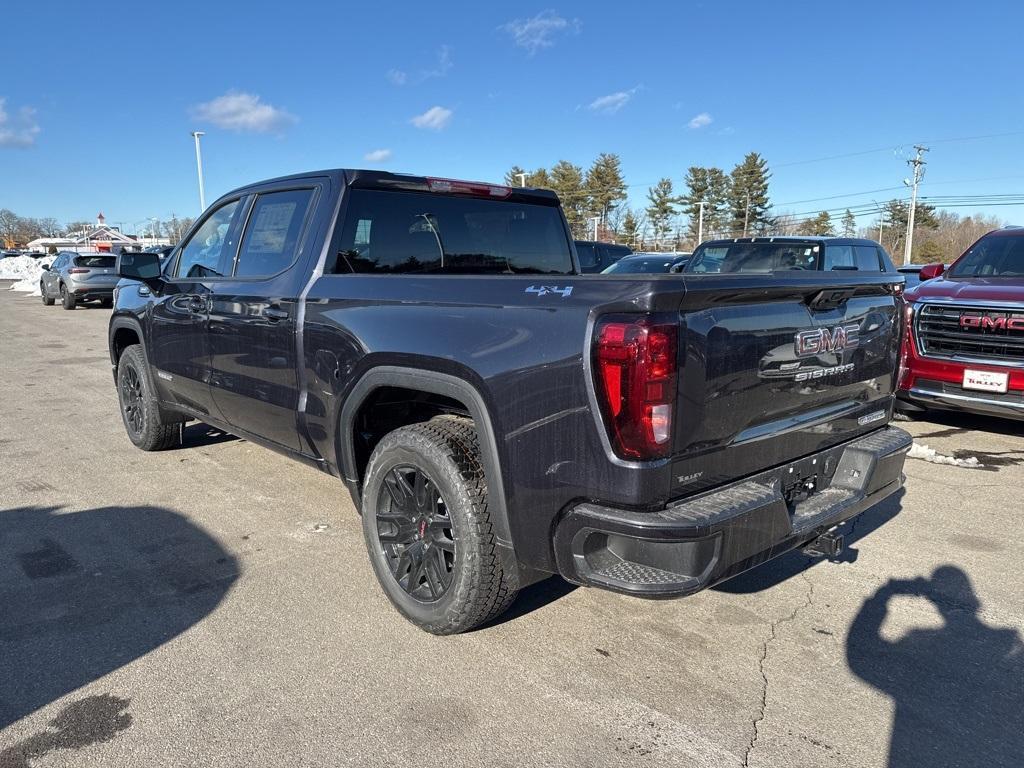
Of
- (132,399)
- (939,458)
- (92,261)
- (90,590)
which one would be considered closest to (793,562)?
(939,458)

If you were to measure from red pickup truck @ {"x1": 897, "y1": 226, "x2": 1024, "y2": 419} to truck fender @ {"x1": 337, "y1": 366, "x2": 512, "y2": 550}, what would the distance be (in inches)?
187

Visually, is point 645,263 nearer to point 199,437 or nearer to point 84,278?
point 199,437

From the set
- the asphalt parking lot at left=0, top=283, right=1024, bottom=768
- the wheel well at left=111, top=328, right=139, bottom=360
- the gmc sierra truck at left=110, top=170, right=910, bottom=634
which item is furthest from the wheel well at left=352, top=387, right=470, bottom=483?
the wheel well at left=111, top=328, right=139, bottom=360

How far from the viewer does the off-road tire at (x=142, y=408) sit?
5422 millimetres

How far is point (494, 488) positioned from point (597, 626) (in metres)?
0.95

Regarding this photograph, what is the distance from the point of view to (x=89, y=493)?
15.6 feet

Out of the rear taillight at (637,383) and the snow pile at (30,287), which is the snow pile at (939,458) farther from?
the snow pile at (30,287)

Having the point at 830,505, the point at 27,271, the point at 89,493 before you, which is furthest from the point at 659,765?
the point at 27,271

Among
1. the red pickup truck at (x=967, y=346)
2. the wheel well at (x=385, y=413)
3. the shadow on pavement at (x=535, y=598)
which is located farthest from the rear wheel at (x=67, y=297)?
the red pickup truck at (x=967, y=346)

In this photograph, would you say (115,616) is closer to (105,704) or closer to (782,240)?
(105,704)

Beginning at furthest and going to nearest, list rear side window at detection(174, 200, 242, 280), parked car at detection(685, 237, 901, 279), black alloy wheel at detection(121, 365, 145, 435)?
parked car at detection(685, 237, 901, 279)
black alloy wheel at detection(121, 365, 145, 435)
rear side window at detection(174, 200, 242, 280)

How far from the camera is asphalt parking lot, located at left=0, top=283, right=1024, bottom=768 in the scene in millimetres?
2352

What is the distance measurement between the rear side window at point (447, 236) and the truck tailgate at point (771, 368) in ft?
6.09

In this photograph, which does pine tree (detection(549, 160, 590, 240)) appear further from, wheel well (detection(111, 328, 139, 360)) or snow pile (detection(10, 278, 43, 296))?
wheel well (detection(111, 328, 139, 360))
